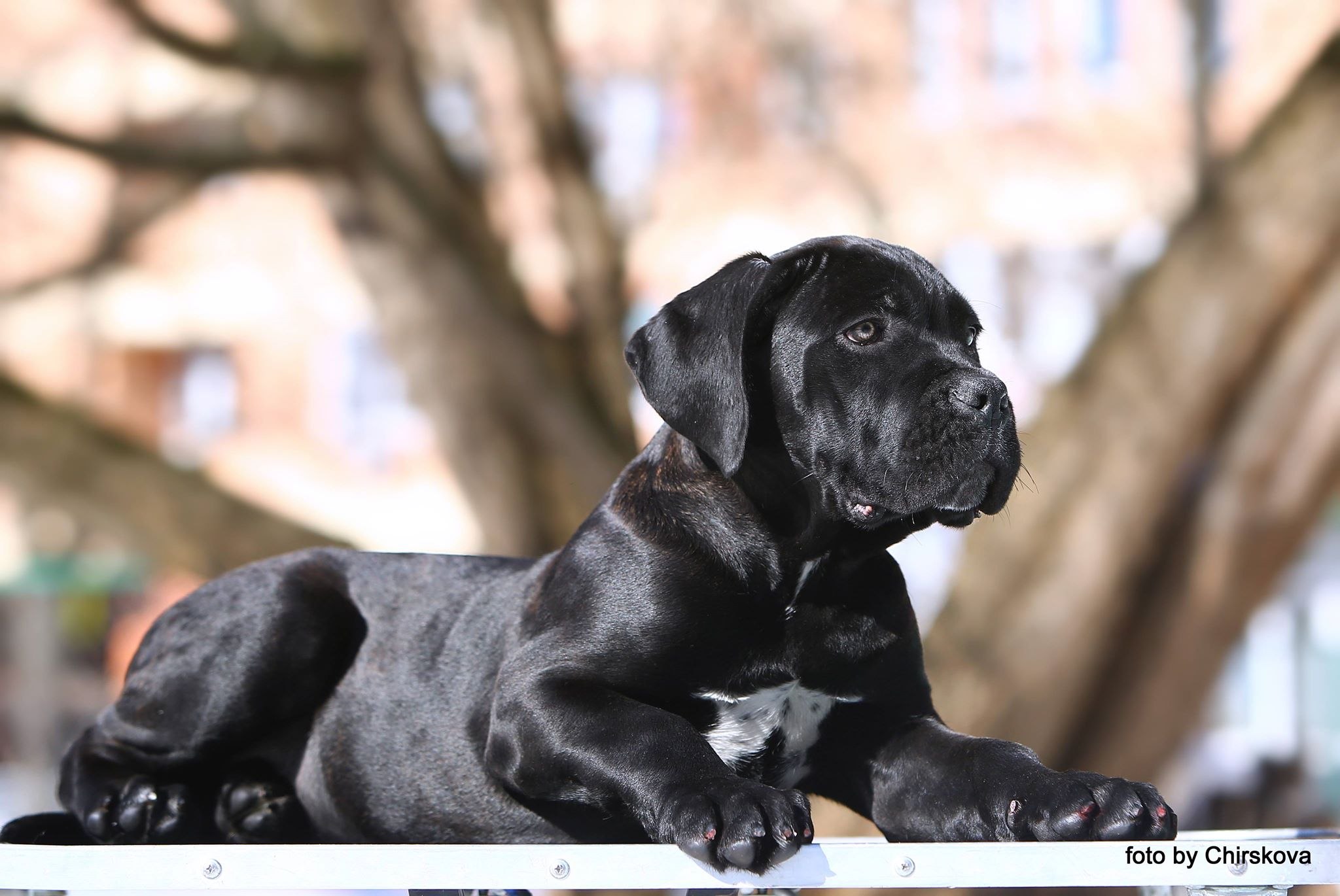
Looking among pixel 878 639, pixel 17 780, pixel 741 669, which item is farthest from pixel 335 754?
pixel 17 780

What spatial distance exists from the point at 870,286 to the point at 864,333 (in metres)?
0.10

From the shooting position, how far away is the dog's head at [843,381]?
2670 mm

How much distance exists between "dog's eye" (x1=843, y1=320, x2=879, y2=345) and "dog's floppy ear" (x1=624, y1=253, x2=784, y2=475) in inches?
6.9

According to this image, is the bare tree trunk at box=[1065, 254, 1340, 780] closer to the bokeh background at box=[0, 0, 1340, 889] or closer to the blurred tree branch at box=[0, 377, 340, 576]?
the bokeh background at box=[0, 0, 1340, 889]

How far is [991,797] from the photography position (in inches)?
102

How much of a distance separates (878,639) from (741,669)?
0.93 feet

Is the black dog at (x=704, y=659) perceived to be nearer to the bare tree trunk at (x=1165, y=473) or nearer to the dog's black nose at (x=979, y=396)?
the dog's black nose at (x=979, y=396)

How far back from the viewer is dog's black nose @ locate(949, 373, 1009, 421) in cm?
265

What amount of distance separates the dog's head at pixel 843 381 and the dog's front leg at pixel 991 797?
1.40ft

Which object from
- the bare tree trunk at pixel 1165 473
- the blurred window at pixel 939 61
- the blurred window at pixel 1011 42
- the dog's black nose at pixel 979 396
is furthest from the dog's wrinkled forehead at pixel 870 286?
the blurred window at pixel 1011 42

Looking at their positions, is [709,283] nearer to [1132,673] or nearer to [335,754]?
[335,754]

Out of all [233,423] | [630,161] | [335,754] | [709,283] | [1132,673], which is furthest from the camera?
[233,423]

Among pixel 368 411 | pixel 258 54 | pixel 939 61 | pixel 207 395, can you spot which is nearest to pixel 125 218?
pixel 258 54

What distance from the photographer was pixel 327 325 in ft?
61.5
